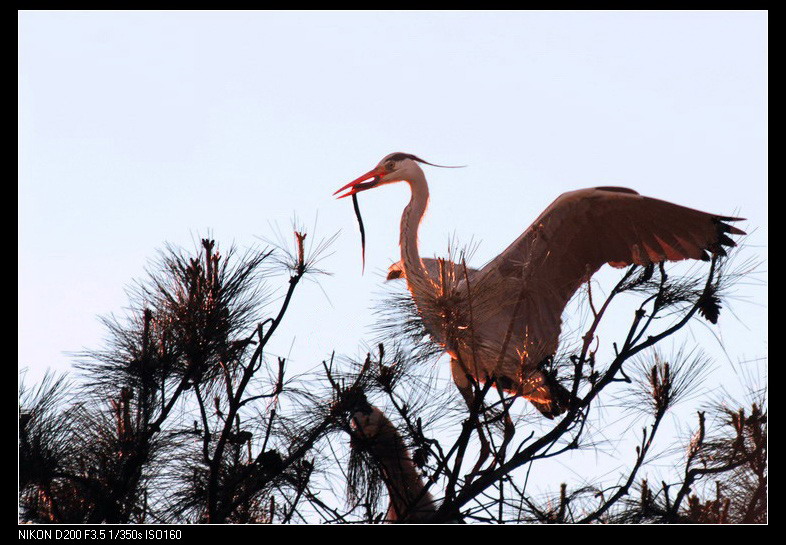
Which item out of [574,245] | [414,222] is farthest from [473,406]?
[414,222]

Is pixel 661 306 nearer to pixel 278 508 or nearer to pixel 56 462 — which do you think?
pixel 278 508

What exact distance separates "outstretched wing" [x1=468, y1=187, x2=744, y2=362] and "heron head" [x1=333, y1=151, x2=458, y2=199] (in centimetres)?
81

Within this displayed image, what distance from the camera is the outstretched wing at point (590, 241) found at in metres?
4.29

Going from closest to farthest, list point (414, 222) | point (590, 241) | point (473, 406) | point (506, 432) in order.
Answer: point (473, 406) < point (506, 432) < point (590, 241) < point (414, 222)

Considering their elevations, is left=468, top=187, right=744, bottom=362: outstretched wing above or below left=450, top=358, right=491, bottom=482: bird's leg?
above

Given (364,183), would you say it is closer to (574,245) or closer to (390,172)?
(390,172)

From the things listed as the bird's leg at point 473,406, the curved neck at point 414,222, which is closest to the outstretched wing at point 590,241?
the bird's leg at point 473,406

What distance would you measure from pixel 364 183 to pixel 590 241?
1365 millimetres

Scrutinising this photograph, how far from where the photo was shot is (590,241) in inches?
181

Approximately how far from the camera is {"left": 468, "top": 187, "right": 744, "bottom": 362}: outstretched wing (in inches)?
169

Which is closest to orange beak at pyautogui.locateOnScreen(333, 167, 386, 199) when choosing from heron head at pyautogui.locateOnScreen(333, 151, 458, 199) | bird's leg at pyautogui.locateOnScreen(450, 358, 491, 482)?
heron head at pyautogui.locateOnScreen(333, 151, 458, 199)

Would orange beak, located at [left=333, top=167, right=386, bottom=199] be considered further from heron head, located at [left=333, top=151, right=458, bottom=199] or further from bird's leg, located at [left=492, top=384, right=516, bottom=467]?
bird's leg, located at [left=492, top=384, right=516, bottom=467]

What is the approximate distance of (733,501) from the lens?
10.2ft
